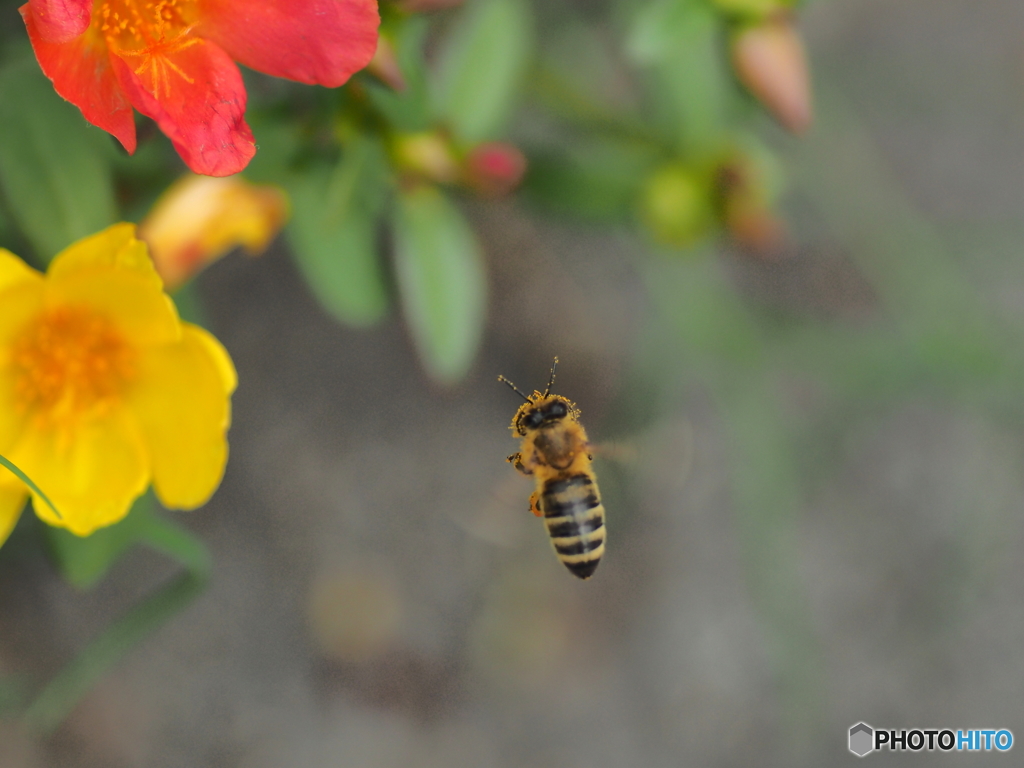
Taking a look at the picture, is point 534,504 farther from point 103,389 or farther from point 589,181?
point 589,181

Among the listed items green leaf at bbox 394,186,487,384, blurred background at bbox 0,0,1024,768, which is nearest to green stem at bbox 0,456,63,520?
green leaf at bbox 394,186,487,384

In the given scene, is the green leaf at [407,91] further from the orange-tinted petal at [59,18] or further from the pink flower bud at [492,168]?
the orange-tinted petal at [59,18]

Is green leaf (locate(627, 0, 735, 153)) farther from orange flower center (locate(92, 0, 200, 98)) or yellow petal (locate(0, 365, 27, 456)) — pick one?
yellow petal (locate(0, 365, 27, 456))

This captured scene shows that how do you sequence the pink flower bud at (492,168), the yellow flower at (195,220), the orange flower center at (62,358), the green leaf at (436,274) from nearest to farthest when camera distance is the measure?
the orange flower center at (62,358) → the yellow flower at (195,220) → the pink flower bud at (492,168) → the green leaf at (436,274)

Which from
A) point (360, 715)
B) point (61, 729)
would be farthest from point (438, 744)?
point (61, 729)

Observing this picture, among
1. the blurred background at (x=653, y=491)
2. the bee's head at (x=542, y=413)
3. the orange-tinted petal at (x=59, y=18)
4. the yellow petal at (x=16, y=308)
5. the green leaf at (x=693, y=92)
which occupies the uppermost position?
the orange-tinted petal at (x=59, y=18)

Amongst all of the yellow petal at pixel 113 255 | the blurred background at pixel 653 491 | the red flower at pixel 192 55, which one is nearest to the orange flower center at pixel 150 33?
the red flower at pixel 192 55
